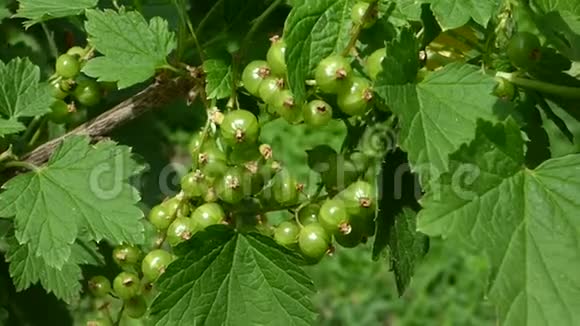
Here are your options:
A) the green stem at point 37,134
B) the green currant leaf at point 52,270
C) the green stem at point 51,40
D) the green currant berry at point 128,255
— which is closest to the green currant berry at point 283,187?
the green currant berry at point 128,255

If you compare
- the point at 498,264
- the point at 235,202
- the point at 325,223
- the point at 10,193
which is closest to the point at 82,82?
the point at 10,193

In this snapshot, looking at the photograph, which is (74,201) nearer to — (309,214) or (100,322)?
(100,322)

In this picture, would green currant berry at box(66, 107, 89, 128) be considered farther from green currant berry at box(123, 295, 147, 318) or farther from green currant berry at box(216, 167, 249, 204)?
green currant berry at box(216, 167, 249, 204)

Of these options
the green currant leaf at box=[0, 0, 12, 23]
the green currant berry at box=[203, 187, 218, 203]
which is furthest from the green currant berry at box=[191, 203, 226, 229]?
the green currant leaf at box=[0, 0, 12, 23]

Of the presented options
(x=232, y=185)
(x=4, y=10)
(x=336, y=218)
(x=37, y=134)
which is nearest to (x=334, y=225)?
(x=336, y=218)

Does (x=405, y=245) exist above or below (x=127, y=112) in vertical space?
below

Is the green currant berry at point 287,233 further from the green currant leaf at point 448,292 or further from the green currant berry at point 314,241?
the green currant leaf at point 448,292
